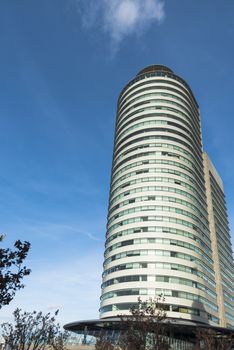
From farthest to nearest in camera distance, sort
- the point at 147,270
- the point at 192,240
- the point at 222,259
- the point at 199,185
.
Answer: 1. the point at 222,259
2. the point at 199,185
3. the point at 192,240
4. the point at 147,270

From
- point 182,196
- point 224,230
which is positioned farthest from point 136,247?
point 224,230

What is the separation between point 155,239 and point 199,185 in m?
28.5

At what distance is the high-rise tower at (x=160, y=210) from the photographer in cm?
7069

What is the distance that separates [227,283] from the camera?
106 m

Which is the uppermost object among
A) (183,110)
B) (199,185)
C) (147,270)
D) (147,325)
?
(183,110)

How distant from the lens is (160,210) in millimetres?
78188

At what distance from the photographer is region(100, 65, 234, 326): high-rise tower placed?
2783 inches

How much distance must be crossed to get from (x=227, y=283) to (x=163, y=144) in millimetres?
52324

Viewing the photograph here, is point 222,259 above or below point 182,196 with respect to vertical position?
below

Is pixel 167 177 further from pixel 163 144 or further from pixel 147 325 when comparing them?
pixel 147 325

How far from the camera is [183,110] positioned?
98.5 meters

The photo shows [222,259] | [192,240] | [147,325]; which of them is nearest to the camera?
[147,325]

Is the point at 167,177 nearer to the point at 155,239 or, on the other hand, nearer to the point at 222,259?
the point at 155,239

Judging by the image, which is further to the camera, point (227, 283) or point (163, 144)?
point (227, 283)
